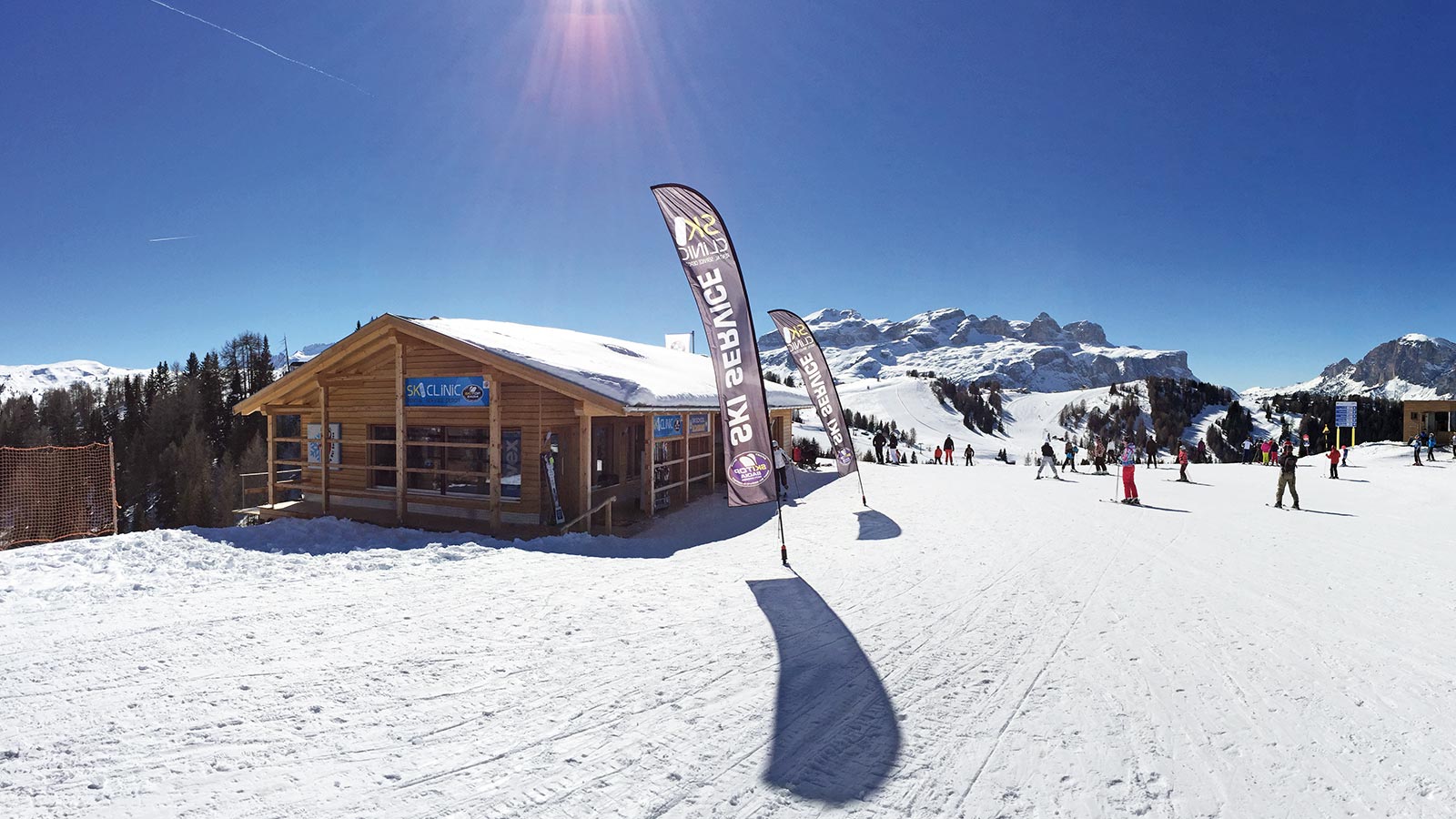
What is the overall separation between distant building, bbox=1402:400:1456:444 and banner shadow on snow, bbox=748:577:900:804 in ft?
158

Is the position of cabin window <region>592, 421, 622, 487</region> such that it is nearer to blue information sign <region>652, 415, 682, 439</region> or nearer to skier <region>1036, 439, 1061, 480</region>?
blue information sign <region>652, 415, 682, 439</region>

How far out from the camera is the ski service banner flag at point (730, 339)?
7977mm

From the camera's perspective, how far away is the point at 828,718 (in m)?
3.89

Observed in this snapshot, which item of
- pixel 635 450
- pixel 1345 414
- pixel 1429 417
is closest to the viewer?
pixel 635 450

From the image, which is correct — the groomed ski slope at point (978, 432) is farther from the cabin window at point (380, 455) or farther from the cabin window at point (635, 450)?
the cabin window at point (380, 455)

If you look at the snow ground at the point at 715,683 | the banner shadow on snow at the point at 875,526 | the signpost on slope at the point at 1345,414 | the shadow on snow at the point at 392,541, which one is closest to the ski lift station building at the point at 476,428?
the shadow on snow at the point at 392,541

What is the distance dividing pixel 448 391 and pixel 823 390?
8.10 metres

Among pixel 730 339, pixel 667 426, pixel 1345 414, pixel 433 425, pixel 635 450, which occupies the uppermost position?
pixel 730 339

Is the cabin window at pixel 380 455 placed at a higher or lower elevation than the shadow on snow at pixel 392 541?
higher

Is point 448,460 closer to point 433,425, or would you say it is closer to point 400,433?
point 433,425

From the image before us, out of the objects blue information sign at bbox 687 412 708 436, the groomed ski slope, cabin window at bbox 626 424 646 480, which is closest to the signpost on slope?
the groomed ski slope

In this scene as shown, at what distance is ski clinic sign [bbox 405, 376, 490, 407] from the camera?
40.2ft

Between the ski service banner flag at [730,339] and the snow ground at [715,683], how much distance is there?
1.24 metres

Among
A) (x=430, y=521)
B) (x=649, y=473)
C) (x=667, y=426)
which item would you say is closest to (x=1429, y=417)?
(x=667, y=426)
